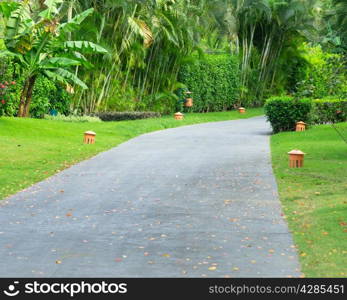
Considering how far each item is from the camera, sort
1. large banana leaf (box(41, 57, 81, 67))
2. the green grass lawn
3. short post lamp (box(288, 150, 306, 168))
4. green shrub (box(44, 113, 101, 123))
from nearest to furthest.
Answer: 1. the green grass lawn
2. short post lamp (box(288, 150, 306, 168))
3. large banana leaf (box(41, 57, 81, 67))
4. green shrub (box(44, 113, 101, 123))

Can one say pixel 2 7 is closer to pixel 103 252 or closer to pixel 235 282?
pixel 103 252

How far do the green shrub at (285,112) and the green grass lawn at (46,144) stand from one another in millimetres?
4589

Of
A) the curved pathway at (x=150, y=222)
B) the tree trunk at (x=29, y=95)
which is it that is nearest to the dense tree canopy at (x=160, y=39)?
the tree trunk at (x=29, y=95)

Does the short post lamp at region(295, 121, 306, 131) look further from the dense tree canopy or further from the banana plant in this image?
the banana plant

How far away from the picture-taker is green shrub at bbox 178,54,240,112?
4438 cm

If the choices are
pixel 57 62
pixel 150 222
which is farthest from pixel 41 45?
pixel 150 222

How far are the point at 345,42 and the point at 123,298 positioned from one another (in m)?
13.9

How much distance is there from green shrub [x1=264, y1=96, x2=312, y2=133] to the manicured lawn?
562 centimetres

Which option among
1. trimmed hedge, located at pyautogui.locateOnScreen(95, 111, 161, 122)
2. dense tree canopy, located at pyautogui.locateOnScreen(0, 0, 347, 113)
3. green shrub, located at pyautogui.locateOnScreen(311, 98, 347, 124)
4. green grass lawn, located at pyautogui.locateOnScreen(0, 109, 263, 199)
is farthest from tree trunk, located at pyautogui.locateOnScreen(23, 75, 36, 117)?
green shrub, located at pyautogui.locateOnScreen(311, 98, 347, 124)

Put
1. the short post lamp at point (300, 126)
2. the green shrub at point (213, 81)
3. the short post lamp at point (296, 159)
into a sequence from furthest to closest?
the green shrub at point (213, 81), the short post lamp at point (300, 126), the short post lamp at point (296, 159)

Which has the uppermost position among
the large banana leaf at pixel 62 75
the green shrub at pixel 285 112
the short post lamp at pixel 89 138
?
the large banana leaf at pixel 62 75

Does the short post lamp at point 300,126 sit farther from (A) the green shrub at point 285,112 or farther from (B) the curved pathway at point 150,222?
(B) the curved pathway at point 150,222

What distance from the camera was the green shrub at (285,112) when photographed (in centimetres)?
3189

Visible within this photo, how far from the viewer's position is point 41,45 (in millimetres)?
30188
